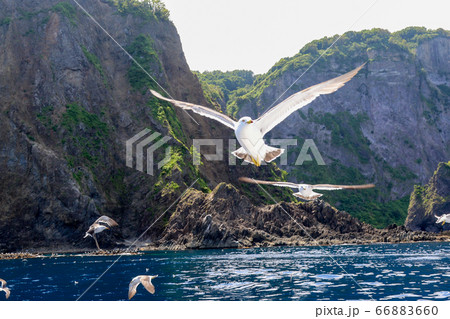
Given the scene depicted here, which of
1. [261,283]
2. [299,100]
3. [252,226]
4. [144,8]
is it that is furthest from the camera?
[144,8]

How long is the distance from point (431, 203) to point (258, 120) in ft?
350

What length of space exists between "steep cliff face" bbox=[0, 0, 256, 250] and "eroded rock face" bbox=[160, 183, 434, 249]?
6948 millimetres

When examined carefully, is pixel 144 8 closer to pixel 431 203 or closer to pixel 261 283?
pixel 431 203

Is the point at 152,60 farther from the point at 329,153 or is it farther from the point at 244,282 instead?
the point at 244,282

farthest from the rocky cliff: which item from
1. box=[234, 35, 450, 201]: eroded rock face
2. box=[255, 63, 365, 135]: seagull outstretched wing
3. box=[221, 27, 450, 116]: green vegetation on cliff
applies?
box=[255, 63, 365, 135]: seagull outstretched wing

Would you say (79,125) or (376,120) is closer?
(79,125)

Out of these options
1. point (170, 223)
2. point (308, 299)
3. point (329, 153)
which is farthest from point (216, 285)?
point (329, 153)

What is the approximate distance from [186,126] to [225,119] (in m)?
97.4

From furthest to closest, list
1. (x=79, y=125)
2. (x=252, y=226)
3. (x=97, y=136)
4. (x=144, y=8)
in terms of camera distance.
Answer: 1. (x=144, y=8)
2. (x=97, y=136)
3. (x=79, y=125)
4. (x=252, y=226)

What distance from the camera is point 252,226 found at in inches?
3314

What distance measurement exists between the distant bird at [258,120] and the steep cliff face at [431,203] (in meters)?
101

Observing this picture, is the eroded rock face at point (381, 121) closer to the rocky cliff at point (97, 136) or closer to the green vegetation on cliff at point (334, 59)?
the green vegetation on cliff at point (334, 59)

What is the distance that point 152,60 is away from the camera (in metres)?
117

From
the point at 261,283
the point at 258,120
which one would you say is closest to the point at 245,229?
the point at 261,283
